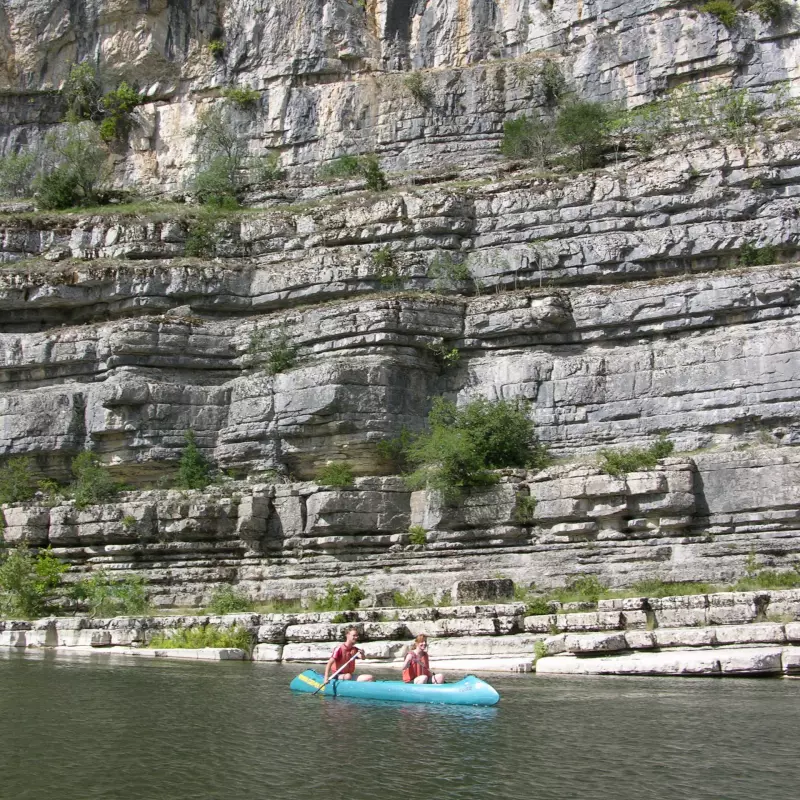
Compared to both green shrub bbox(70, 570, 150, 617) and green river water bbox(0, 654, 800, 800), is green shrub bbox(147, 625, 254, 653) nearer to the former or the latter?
green shrub bbox(70, 570, 150, 617)

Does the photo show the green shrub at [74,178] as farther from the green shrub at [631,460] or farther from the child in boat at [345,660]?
the child in boat at [345,660]

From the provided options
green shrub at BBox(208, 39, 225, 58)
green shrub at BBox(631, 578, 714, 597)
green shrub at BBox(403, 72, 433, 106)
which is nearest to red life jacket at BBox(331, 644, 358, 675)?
green shrub at BBox(631, 578, 714, 597)

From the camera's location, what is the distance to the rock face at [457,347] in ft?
79.7

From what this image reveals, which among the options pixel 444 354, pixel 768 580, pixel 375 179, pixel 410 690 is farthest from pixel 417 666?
pixel 375 179

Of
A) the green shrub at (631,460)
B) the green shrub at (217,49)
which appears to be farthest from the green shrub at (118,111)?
the green shrub at (631,460)

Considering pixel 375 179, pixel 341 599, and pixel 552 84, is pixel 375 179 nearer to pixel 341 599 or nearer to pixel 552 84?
pixel 552 84

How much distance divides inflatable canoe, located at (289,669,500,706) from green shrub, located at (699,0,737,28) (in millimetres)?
31273

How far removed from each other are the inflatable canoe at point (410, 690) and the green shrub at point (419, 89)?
101 feet

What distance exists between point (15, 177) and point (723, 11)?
2915cm

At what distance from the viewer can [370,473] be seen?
28031 millimetres

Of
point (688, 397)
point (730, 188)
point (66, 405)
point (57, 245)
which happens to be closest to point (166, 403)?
point (66, 405)

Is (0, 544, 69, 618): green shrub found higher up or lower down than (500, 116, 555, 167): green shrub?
lower down

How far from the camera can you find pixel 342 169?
40.3m

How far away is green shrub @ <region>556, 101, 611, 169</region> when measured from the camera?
113 ft
